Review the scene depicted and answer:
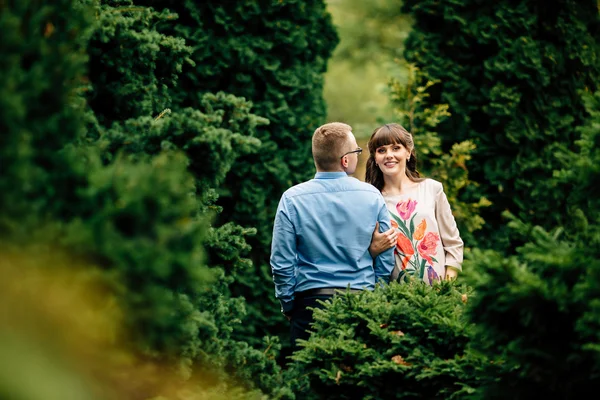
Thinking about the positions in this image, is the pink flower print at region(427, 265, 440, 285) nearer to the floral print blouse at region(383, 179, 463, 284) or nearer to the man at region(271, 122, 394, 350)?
the floral print blouse at region(383, 179, 463, 284)

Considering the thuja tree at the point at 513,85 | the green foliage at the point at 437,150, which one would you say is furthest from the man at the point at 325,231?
the thuja tree at the point at 513,85

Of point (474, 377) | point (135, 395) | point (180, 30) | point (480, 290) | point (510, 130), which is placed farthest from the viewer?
point (510, 130)

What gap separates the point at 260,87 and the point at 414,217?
263 cm

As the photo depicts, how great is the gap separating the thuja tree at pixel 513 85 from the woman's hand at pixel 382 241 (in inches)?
124

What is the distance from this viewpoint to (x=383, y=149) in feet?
16.4

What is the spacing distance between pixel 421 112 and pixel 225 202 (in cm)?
274

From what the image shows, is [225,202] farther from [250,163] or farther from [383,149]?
[383,149]

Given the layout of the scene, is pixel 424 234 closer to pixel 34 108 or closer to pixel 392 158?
pixel 392 158

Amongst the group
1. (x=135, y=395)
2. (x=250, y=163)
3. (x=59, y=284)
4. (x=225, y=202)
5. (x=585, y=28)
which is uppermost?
(x=585, y=28)

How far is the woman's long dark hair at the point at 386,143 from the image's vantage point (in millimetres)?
4934

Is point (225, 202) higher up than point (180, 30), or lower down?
lower down

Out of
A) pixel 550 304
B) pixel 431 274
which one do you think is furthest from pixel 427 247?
pixel 550 304

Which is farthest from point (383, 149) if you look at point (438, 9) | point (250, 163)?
point (438, 9)

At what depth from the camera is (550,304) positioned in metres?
2.88
